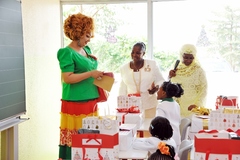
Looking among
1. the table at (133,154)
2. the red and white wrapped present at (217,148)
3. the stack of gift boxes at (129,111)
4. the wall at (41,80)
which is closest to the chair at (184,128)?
the stack of gift boxes at (129,111)

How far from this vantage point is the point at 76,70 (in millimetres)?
3109

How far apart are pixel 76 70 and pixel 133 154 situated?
1055 millimetres

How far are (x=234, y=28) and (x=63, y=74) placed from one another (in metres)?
2.54

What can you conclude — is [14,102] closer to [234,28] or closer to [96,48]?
[96,48]

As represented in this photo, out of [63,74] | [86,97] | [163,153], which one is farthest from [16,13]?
[163,153]

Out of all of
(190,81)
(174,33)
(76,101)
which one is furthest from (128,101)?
(174,33)

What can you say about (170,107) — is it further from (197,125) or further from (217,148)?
(217,148)

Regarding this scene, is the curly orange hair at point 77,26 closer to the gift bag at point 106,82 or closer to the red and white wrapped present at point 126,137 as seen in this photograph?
the gift bag at point 106,82

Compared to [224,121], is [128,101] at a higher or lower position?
higher

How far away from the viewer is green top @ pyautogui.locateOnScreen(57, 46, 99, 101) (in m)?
3.01

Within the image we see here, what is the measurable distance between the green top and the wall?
26.3 inches

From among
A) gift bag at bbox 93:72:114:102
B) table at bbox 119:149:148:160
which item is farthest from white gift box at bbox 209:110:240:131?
gift bag at bbox 93:72:114:102

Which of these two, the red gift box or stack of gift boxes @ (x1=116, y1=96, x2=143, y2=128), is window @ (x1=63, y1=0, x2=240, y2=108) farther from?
the red gift box

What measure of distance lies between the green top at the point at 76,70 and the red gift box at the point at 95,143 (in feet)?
3.37
